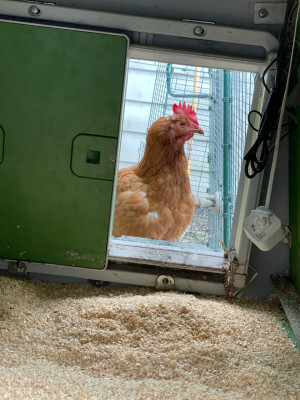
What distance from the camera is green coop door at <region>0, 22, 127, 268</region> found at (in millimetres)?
2172

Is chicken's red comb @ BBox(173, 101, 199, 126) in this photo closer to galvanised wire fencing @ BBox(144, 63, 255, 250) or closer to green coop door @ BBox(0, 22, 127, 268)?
galvanised wire fencing @ BBox(144, 63, 255, 250)

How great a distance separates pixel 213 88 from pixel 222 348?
2.46m

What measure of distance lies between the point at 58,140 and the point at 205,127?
7.63 feet

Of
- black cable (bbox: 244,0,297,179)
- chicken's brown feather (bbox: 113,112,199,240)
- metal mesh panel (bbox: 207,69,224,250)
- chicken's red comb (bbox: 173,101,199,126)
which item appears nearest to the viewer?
black cable (bbox: 244,0,297,179)

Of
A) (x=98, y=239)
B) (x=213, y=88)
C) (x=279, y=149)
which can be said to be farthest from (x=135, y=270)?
(x=213, y=88)

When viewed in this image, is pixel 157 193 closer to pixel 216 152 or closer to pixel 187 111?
pixel 187 111

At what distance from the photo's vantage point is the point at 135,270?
2.38 m

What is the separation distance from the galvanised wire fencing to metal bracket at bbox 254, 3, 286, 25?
54 centimetres

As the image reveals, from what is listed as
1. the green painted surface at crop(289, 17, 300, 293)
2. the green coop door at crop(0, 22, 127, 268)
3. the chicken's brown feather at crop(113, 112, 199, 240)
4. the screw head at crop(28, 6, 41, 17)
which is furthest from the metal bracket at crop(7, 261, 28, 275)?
the green painted surface at crop(289, 17, 300, 293)

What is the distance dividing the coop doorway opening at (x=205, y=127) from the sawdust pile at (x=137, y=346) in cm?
53

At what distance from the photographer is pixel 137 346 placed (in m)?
1.88

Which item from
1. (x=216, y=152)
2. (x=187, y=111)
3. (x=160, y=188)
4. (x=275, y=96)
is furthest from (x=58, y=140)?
(x=216, y=152)

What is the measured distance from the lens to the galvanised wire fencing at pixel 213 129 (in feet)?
10.4

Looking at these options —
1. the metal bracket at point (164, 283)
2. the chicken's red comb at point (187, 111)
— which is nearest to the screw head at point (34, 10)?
the metal bracket at point (164, 283)
